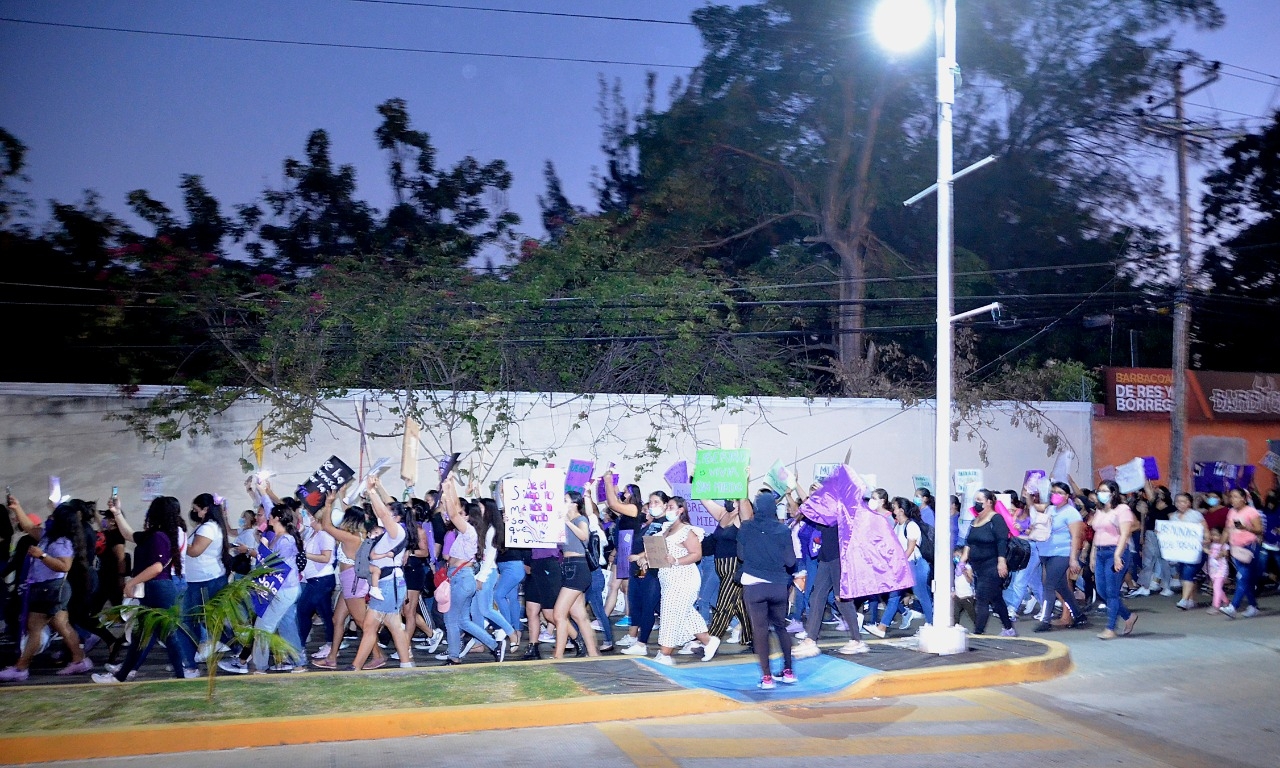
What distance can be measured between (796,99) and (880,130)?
2145mm

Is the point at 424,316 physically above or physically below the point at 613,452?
above

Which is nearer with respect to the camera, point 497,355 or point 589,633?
point 589,633

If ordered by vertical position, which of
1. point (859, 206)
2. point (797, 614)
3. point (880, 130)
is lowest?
point (797, 614)

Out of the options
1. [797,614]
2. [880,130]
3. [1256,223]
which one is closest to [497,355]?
[797,614]

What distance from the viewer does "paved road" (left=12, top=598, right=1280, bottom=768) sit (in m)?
7.46

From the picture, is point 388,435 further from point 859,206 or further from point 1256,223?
point 1256,223

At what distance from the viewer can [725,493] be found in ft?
37.2

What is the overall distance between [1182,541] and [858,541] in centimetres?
670

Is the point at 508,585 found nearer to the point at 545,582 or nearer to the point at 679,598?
the point at 545,582

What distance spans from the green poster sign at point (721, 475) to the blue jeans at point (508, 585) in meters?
2.00

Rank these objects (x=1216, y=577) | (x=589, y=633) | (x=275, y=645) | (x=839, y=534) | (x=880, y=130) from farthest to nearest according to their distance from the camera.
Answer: (x=880, y=130), (x=1216, y=577), (x=839, y=534), (x=589, y=633), (x=275, y=645)

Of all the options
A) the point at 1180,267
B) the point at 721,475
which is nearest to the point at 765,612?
the point at 721,475

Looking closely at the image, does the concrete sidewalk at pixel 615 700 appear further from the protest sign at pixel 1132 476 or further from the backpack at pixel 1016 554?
the protest sign at pixel 1132 476

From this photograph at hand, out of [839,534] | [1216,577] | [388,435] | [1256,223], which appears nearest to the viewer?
[839,534]
